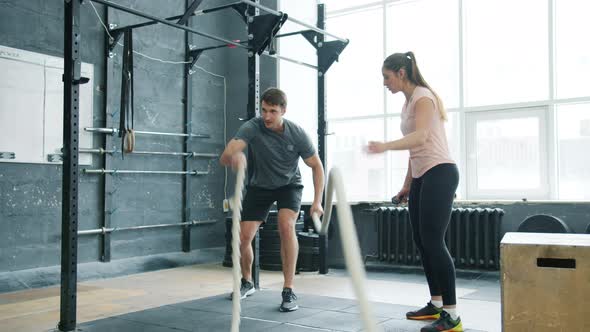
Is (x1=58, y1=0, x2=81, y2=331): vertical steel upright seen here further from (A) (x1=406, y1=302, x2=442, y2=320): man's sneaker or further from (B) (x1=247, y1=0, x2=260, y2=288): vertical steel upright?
(A) (x1=406, y1=302, x2=442, y2=320): man's sneaker

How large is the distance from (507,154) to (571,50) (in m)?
1.05

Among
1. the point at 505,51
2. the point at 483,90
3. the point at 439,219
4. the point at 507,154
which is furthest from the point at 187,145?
the point at 439,219


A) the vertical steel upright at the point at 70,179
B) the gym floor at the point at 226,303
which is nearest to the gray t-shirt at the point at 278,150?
the gym floor at the point at 226,303

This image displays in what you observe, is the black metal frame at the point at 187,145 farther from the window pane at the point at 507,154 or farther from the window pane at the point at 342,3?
the window pane at the point at 507,154

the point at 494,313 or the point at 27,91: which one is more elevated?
the point at 27,91

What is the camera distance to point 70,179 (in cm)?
290

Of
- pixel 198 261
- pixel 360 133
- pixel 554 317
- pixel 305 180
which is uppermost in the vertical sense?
pixel 360 133

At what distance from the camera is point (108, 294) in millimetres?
4023

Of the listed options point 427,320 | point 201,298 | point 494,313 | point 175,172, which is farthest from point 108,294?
point 494,313

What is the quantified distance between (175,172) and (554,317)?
4.36m

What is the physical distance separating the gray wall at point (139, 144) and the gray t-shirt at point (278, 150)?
2.15 m

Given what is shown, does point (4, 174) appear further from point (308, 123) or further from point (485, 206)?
point (485, 206)

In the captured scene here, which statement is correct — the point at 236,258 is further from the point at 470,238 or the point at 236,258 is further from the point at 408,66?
the point at 470,238

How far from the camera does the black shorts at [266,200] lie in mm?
3455
